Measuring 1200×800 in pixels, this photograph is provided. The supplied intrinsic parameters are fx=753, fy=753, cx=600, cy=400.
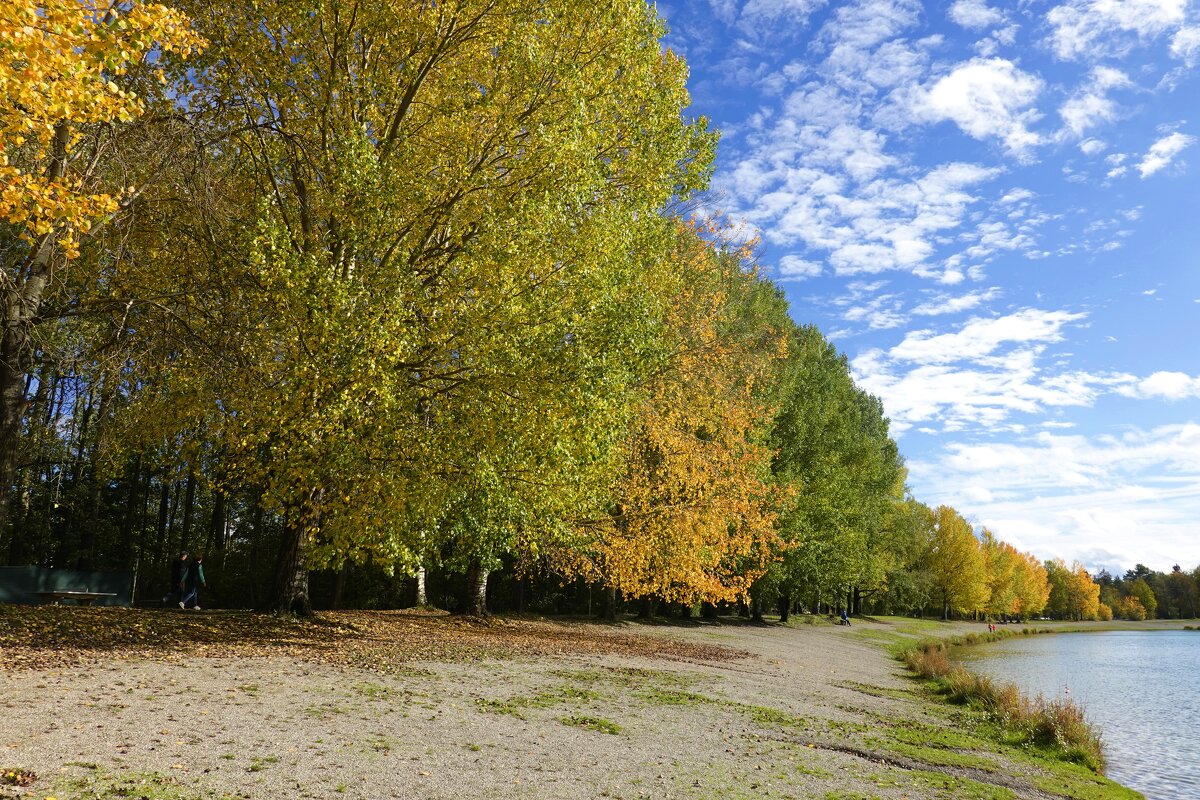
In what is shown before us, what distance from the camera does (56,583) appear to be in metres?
17.5

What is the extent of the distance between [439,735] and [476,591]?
50.1 feet

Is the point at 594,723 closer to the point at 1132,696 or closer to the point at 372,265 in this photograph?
the point at 372,265

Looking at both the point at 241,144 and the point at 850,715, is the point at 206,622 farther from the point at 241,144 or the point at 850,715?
the point at 850,715

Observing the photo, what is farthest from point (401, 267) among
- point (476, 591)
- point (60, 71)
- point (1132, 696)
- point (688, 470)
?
point (1132, 696)

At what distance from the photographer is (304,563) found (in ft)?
56.8

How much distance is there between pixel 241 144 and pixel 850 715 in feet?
50.9

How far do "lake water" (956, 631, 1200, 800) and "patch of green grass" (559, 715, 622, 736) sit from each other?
902cm

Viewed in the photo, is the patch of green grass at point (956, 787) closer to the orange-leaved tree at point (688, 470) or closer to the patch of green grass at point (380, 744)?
the patch of green grass at point (380, 744)

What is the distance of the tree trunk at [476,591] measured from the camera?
22969 mm

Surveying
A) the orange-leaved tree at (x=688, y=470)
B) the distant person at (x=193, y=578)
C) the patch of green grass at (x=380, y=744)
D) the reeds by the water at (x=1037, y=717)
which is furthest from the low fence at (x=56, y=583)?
the reeds by the water at (x=1037, y=717)

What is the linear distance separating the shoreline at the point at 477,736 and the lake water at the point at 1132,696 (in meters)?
3.27

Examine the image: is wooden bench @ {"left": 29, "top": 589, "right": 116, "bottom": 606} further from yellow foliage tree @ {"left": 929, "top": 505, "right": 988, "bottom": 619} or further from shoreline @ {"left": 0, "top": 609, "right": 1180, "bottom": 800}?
yellow foliage tree @ {"left": 929, "top": 505, "right": 988, "bottom": 619}

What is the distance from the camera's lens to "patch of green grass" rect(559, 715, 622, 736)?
934 centimetres

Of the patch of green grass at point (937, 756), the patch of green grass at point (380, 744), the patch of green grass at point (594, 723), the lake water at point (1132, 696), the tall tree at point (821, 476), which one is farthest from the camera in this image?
the tall tree at point (821, 476)
